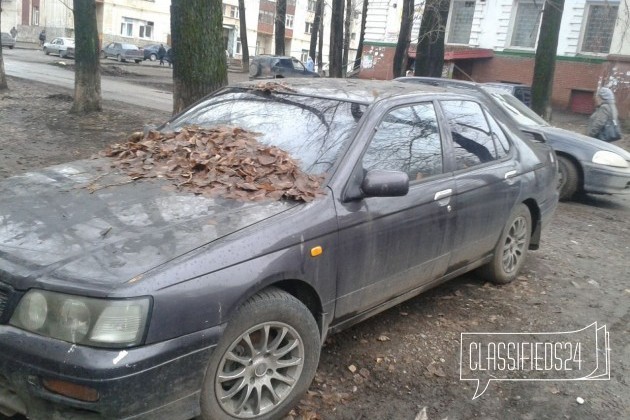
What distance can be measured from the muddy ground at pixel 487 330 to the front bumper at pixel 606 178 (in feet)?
3.44

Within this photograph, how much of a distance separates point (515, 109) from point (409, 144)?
18.5ft

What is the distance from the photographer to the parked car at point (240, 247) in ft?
7.89

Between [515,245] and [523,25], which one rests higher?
[523,25]

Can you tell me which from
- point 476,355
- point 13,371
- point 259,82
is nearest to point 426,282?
point 476,355

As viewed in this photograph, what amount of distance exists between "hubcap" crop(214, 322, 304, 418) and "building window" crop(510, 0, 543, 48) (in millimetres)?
30399

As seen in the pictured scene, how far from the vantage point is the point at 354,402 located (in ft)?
10.9

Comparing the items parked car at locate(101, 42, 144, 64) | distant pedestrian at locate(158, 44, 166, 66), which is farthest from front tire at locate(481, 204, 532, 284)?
distant pedestrian at locate(158, 44, 166, 66)

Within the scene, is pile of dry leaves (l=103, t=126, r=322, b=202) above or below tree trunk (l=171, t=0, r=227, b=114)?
below

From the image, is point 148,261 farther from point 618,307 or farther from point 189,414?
point 618,307

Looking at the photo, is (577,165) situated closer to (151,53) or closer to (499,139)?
(499,139)

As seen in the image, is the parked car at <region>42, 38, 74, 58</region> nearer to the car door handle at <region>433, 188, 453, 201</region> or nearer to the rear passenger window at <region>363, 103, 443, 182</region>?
the rear passenger window at <region>363, 103, 443, 182</region>

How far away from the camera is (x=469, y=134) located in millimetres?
4539

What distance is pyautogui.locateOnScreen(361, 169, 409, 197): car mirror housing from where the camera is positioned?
3311 mm

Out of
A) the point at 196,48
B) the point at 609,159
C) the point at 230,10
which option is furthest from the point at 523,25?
the point at 230,10
